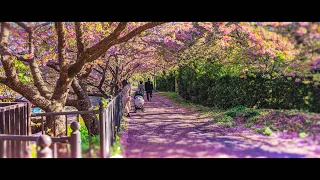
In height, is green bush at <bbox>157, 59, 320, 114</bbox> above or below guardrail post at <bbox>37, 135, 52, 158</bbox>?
above

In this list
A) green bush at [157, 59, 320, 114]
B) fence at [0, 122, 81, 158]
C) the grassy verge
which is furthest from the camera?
green bush at [157, 59, 320, 114]

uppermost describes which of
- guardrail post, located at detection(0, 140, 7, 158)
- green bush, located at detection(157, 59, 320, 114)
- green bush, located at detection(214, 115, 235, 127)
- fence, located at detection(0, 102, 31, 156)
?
green bush, located at detection(157, 59, 320, 114)

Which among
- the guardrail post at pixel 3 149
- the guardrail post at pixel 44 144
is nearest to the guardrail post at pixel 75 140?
the guardrail post at pixel 44 144

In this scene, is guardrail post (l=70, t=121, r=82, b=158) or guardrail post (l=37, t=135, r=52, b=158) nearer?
guardrail post (l=37, t=135, r=52, b=158)

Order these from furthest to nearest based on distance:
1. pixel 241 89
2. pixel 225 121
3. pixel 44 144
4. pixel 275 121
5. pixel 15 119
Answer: pixel 241 89
pixel 225 121
pixel 275 121
pixel 15 119
pixel 44 144

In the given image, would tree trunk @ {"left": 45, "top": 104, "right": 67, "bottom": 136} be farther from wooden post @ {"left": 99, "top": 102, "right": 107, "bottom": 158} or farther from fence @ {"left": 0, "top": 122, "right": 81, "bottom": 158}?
fence @ {"left": 0, "top": 122, "right": 81, "bottom": 158}

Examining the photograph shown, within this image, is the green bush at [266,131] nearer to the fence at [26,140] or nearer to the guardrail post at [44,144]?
the fence at [26,140]

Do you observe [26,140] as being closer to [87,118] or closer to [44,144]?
[44,144]

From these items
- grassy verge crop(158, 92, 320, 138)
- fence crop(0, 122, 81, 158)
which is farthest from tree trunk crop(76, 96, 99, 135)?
fence crop(0, 122, 81, 158)

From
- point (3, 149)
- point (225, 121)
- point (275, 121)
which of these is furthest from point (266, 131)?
point (3, 149)

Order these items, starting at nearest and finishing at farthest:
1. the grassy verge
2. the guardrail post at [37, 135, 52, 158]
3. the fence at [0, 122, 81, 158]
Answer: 1. the guardrail post at [37, 135, 52, 158]
2. the fence at [0, 122, 81, 158]
3. the grassy verge
